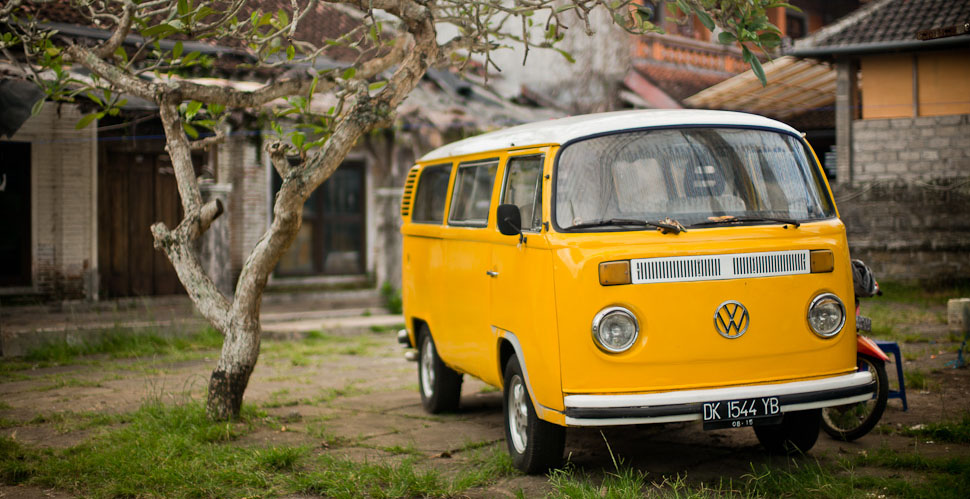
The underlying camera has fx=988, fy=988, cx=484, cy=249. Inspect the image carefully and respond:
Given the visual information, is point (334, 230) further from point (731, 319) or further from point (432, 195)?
point (731, 319)

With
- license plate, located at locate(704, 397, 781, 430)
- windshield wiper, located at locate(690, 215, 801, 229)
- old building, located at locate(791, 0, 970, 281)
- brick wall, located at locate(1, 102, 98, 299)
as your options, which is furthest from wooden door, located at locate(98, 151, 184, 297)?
license plate, located at locate(704, 397, 781, 430)

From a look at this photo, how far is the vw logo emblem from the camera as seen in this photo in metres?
5.38

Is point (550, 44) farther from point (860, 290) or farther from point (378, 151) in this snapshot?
point (378, 151)

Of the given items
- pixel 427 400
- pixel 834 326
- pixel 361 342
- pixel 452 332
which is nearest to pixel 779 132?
pixel 834 326

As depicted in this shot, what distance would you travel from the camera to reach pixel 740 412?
5.30 metres

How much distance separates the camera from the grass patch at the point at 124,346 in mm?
11312

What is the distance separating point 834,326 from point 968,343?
5234 millimetres

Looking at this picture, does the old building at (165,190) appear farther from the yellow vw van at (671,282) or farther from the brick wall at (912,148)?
the yellow vw van at (671,282)

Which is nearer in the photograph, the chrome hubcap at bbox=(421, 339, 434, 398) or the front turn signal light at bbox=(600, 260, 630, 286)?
the front turn signal light at bbox=(600, 260, 630, 286)

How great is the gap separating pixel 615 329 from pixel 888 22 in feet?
44.9

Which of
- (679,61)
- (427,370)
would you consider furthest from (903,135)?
(427,370)

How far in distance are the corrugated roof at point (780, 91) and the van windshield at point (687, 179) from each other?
12.7 meters

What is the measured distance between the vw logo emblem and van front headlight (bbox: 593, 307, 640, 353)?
0.45 meters

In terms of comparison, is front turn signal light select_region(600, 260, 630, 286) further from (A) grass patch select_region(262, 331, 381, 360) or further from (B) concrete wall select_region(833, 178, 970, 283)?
(B) concrete wall select_region(833, 178, 970, 283)
